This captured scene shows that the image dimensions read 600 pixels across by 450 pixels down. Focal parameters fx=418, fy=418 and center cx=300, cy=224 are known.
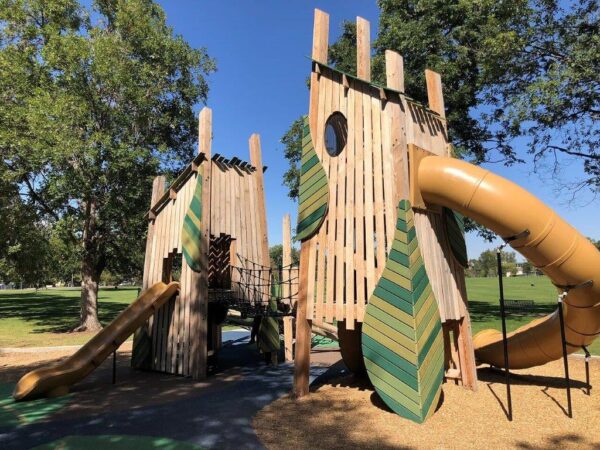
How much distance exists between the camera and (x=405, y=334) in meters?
5.85

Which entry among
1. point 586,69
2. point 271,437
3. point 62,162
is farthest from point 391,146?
point 62,162

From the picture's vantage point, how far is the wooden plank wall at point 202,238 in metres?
9.28

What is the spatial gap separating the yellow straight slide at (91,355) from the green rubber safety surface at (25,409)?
8.8 inches

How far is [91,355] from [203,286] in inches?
101

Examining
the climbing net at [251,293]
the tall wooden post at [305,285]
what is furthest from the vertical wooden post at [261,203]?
the tall wooden post at [305,285]

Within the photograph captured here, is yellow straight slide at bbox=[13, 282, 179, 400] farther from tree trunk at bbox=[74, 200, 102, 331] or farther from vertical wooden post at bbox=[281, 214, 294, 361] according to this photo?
tree trunk at bbox=[74, 200, 102, 331]

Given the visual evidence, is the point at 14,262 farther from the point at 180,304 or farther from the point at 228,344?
the point at 180,304

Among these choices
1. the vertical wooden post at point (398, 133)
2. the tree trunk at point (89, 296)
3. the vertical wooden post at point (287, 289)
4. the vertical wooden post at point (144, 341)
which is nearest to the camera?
the vertical wooden post at point (398, 133)

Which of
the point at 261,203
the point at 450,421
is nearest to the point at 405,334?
the point at 450,421

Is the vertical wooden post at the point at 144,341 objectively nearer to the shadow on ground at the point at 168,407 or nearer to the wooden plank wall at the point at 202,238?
the wooden plank wall at the point at 202,238

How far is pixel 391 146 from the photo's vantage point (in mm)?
6680

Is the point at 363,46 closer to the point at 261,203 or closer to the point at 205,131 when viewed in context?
the point at 205,131

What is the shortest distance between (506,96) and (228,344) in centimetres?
1420

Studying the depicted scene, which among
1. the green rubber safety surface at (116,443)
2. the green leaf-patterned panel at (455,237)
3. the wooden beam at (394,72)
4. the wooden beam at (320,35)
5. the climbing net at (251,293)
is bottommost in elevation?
the green rubber safety surface at (116,443)
